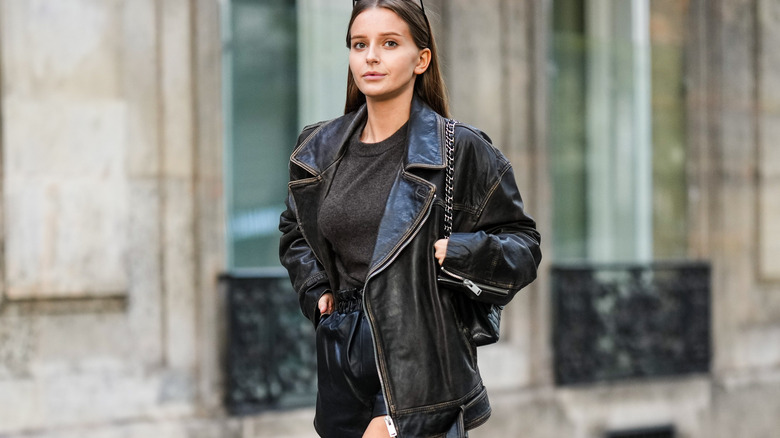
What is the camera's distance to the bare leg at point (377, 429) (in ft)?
10.1

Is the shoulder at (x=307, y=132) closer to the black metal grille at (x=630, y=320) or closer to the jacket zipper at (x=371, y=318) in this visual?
the jacket zipper at (x=371, y=318)

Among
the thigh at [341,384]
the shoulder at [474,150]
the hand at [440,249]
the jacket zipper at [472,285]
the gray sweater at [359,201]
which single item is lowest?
the thigh at [341,384]

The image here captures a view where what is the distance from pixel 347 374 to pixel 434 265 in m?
0.42

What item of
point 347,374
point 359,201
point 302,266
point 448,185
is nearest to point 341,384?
point 347,374

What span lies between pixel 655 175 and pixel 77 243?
18.1ft

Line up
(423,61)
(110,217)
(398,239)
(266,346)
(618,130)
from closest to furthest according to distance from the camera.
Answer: (398,239) → (423,61) → (110,217) → (266,346) → (618,130)

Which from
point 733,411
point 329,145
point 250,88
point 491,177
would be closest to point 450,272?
point 491,177

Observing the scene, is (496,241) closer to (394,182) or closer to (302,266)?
(394,182)

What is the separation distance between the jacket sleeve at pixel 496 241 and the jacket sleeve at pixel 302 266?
0.51 metres

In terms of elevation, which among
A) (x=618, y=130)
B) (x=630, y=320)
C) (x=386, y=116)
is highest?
(x=618, y=130)

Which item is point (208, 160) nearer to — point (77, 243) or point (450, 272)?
point (77, 243)

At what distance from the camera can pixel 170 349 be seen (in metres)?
7.12

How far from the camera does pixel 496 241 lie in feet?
10.1

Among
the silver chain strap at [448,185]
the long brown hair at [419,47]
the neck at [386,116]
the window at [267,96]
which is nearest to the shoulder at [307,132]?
the long brown hair at [419,47]
